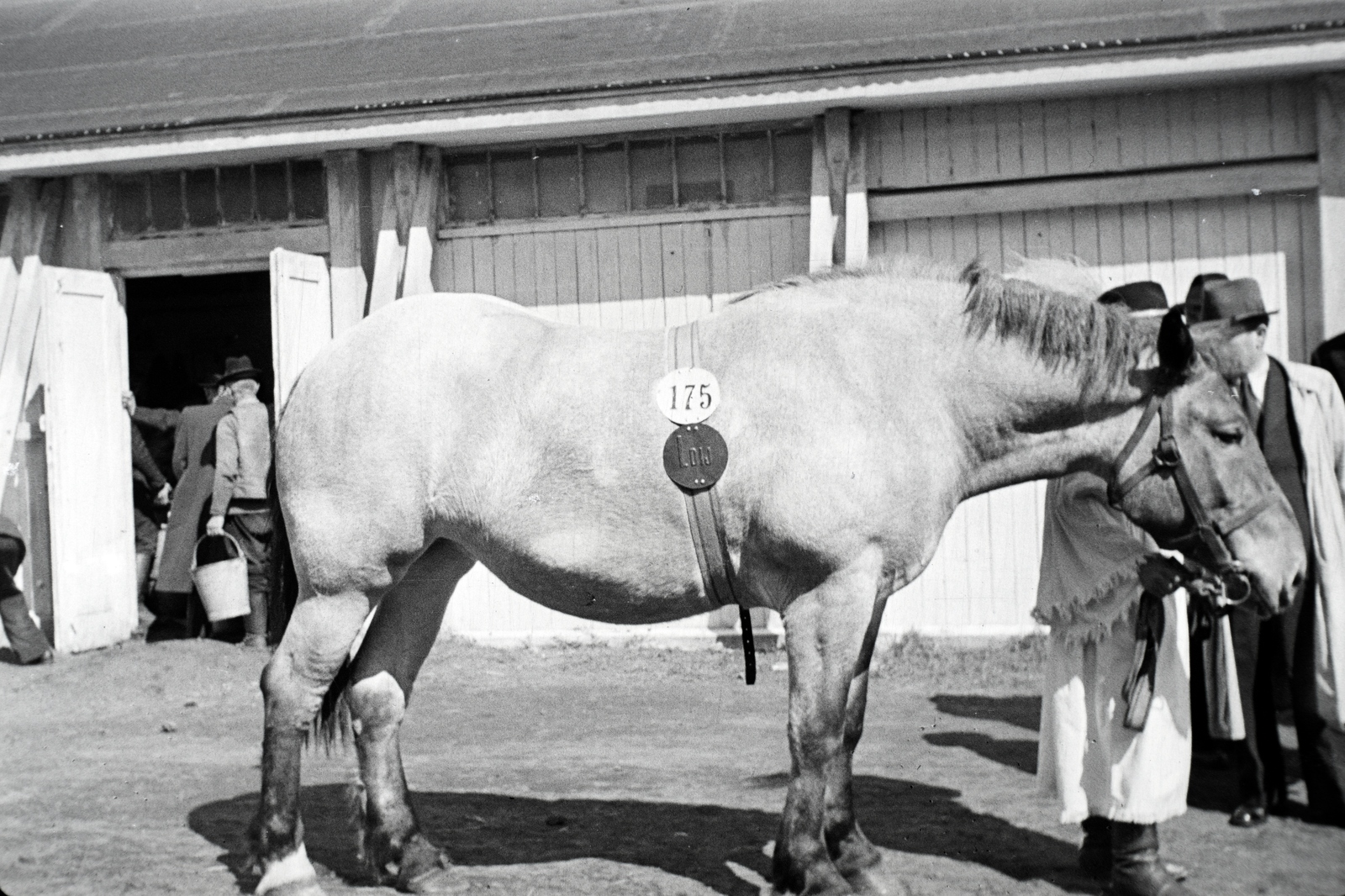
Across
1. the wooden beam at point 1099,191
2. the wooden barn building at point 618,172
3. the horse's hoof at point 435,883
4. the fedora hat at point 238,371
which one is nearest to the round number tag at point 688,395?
the horse's hoof at point 435,883

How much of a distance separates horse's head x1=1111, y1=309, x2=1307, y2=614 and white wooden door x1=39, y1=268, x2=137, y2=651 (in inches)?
293

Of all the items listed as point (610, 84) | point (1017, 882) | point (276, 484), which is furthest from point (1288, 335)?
point (276, 484)

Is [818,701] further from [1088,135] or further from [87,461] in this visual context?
[87,461]

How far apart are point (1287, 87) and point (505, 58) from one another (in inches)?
180

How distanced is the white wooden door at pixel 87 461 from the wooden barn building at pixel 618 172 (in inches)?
0.8

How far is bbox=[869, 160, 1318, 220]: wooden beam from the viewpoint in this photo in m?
7.75

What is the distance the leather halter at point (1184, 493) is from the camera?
4.04 metres

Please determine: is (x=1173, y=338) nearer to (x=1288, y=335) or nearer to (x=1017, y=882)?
(x=1017, y=882)

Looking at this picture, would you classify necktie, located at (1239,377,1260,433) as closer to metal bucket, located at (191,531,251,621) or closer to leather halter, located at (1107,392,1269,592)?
leather halter, located at (1107,392,1269,592)

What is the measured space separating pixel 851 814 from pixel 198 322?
41.8 ft

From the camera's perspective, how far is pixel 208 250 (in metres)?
9.26

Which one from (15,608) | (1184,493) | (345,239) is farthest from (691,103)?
(15,608)

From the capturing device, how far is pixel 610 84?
310 inches

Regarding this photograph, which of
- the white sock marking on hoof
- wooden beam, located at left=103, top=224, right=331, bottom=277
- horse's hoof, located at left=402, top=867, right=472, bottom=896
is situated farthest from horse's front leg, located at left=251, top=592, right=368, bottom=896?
wooden beam, located at left=103, top=224, right=331, bottom=277
